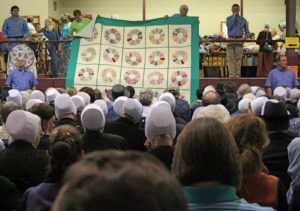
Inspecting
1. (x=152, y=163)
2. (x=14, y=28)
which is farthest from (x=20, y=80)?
(x=152, y=163)

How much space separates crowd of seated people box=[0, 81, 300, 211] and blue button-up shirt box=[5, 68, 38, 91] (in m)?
6.36

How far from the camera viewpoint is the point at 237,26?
1279 centimetres

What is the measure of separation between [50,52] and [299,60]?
18.7 feet

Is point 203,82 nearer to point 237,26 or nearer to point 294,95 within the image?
point 237,26

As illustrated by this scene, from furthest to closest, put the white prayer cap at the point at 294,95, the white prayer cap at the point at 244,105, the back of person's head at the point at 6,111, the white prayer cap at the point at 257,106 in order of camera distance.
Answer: the white prayer cap at the point at 294,95, the white prayer cap at the point at 244,105, the white prayer cap at the point at 257,106, the back of person's head at the point at 6,111

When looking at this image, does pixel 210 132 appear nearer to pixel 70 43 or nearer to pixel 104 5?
pixel 70 43

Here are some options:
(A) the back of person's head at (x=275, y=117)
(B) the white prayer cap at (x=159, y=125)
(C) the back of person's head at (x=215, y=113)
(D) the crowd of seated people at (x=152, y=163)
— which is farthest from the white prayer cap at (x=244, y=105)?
(B) the white prayer cap at (x=159, y=125)

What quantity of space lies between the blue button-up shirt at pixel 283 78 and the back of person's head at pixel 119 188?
10.9m

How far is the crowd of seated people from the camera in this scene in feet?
3.29

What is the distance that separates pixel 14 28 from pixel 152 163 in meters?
12.7

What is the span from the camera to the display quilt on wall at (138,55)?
1175cm

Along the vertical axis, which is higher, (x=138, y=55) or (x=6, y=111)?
(x=138, y=55)

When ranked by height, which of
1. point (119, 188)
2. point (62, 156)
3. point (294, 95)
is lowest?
point (62, 156)

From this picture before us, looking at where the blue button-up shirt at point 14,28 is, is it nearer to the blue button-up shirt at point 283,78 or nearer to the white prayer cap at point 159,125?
the blue button-up shirt at point 283,78
